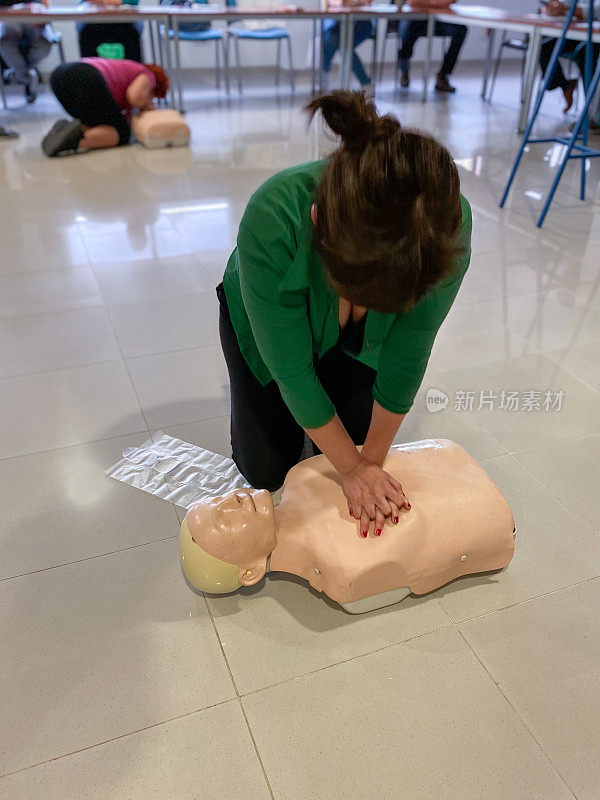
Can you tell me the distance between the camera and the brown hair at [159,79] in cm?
423

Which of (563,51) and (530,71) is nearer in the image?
(530,71)

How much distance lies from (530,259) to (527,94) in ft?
7.02

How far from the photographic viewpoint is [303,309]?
108 cm

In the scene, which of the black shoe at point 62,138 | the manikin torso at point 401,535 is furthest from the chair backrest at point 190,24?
the manikin torso at point 401,535

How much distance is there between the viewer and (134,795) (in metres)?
0.96

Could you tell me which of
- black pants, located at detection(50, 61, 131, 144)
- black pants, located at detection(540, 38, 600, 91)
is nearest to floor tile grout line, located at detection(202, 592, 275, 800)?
black pants, located at detection(50, 61, 131, 144)

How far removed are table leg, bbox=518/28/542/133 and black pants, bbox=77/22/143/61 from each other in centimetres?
277

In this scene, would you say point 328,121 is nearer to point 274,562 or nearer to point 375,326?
point 375,326

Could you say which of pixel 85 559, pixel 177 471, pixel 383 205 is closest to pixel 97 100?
pixel 177 471

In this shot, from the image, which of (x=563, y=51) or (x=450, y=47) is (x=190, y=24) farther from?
(x=563, y=51)

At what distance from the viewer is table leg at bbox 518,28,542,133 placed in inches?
161

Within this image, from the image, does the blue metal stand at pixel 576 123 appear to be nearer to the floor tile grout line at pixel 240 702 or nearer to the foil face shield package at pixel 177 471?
the foil face shield package at pixel 177 471

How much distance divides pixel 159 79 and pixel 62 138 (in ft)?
2.70

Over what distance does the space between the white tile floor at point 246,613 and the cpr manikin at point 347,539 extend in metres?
0.08
